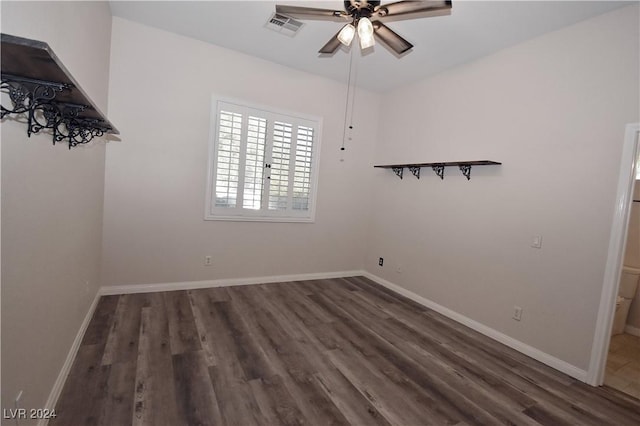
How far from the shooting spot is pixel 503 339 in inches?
114

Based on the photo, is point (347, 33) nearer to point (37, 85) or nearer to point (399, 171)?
point (37, 85)

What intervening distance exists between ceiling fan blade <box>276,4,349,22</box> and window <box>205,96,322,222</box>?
5.85 ft

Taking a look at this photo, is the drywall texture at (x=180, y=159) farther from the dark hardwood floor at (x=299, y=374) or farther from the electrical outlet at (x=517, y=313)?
the electrical outlet at (x=517, y=313)

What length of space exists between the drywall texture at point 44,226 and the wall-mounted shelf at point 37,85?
0.08m

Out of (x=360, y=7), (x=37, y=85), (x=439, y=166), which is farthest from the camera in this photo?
(x=439, y=166)

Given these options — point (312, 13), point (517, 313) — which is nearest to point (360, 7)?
point (312, 13)

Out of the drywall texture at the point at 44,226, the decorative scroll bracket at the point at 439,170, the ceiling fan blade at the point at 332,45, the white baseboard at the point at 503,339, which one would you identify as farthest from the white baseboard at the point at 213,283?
Answer: the ceiling fan blade at the point at 332,45

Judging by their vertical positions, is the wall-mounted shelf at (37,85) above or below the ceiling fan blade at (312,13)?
below

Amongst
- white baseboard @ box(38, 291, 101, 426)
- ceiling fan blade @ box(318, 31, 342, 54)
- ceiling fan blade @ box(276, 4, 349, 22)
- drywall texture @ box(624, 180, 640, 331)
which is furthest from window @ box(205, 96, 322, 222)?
drywall texture @ box(624, 180, 640, 331)

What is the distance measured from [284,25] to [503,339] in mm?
3823

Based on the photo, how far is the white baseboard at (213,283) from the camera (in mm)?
3283

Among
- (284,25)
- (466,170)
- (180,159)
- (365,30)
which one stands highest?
(284,25)

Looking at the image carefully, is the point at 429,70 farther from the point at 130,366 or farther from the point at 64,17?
the point at 130,366

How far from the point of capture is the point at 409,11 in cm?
194
